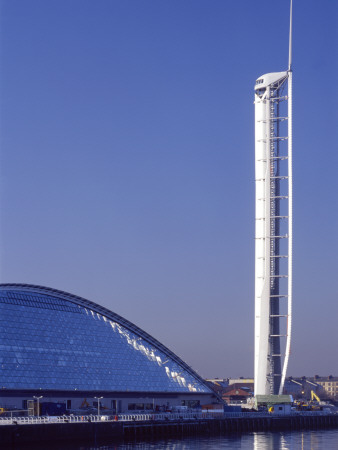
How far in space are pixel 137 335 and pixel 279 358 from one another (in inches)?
955

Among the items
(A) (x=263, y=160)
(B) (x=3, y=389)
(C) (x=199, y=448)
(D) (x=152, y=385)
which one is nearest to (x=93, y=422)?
(C) (x=199, y=448)

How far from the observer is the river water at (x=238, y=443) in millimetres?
80125

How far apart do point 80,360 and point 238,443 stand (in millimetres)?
34472

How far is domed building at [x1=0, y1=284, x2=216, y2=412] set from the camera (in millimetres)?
106688

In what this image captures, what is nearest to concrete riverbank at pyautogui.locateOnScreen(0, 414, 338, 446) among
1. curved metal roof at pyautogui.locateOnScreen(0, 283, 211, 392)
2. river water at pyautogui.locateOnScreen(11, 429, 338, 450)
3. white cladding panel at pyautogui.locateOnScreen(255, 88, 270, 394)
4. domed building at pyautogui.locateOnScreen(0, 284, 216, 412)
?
river water at pyautogui.locateOnScreen(11, 429, 338, 450)

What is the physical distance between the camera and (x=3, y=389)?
330 ft

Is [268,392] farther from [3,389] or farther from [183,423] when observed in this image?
[3,389]

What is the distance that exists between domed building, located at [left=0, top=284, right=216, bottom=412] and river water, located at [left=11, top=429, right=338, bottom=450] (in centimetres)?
2167

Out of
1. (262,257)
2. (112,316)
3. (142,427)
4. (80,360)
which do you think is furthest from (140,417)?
(112,316)

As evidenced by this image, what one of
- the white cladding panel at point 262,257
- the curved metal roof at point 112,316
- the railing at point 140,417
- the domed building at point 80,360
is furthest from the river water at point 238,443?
the curved metal roof at point 112,316

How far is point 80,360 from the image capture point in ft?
379

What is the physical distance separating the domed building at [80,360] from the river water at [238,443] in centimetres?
2167

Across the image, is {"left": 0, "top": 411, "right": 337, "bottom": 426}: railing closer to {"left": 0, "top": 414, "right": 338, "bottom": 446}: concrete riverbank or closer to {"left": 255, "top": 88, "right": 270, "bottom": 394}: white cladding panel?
{"left": 0, "top": 414, "right": 338, "bottom": 446}: concrete riverbank

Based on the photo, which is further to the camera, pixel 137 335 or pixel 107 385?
pixel 137 335
